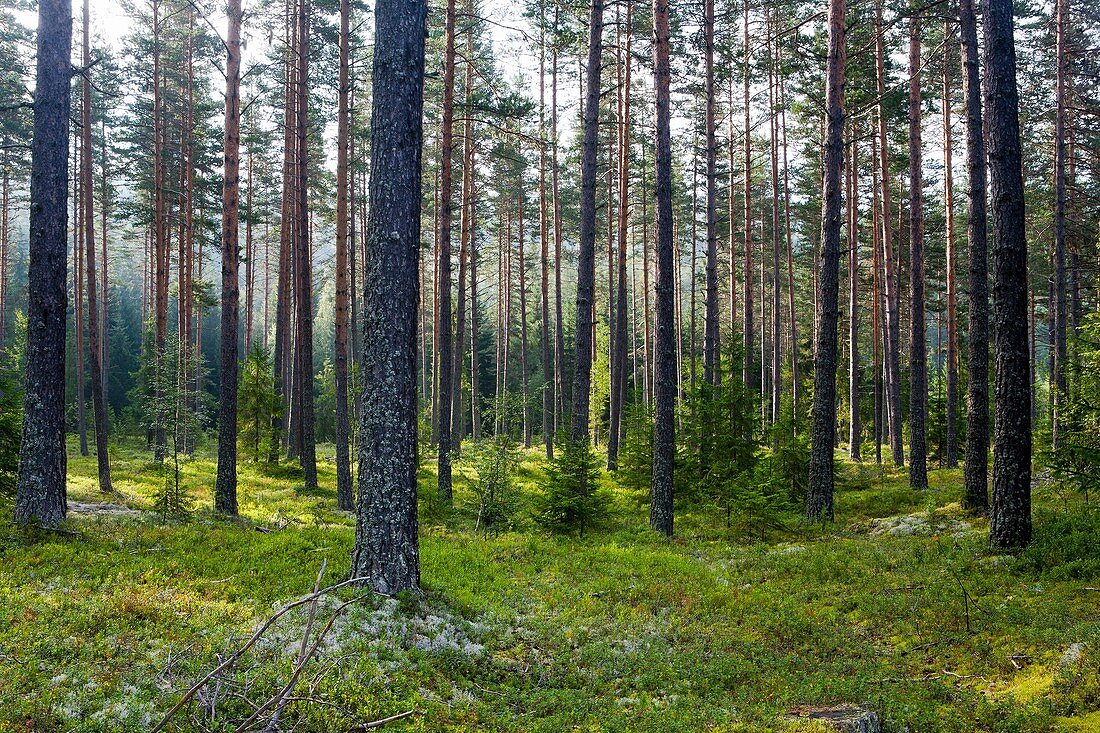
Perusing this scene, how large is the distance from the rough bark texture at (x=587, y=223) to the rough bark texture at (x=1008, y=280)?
714cm

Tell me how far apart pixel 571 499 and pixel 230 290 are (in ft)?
27.2

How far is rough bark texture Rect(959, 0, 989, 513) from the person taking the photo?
1104 cm

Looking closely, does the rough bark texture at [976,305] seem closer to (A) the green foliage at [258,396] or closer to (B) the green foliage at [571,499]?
(B) the green foliage at [571,499]

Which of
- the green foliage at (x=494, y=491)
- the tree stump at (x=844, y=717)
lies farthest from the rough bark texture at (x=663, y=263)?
the tree stump at (x=844, y=717)

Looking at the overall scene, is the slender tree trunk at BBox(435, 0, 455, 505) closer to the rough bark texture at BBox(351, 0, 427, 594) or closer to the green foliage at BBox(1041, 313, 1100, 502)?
the rough bark texture at BBox(351, 0, 427, 594)

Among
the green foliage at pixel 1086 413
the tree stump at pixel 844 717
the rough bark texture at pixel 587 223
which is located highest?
the rough bark texture at pixel 587 223

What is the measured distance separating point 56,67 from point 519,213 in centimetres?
2454

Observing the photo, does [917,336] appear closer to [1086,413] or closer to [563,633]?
[1086,413]

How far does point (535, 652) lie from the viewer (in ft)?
20.5

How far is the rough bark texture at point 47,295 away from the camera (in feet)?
25.9

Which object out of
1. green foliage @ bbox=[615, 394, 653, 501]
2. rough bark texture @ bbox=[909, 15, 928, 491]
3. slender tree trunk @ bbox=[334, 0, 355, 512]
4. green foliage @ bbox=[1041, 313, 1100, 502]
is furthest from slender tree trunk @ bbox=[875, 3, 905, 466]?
slender tree trunk @ bbox=[334, 0, 355, 512]

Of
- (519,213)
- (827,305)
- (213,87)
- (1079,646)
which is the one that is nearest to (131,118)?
(213,87)

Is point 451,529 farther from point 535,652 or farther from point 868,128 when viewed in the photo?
point 868,128

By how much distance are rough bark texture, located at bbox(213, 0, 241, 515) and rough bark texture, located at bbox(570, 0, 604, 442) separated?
7.13 metres
